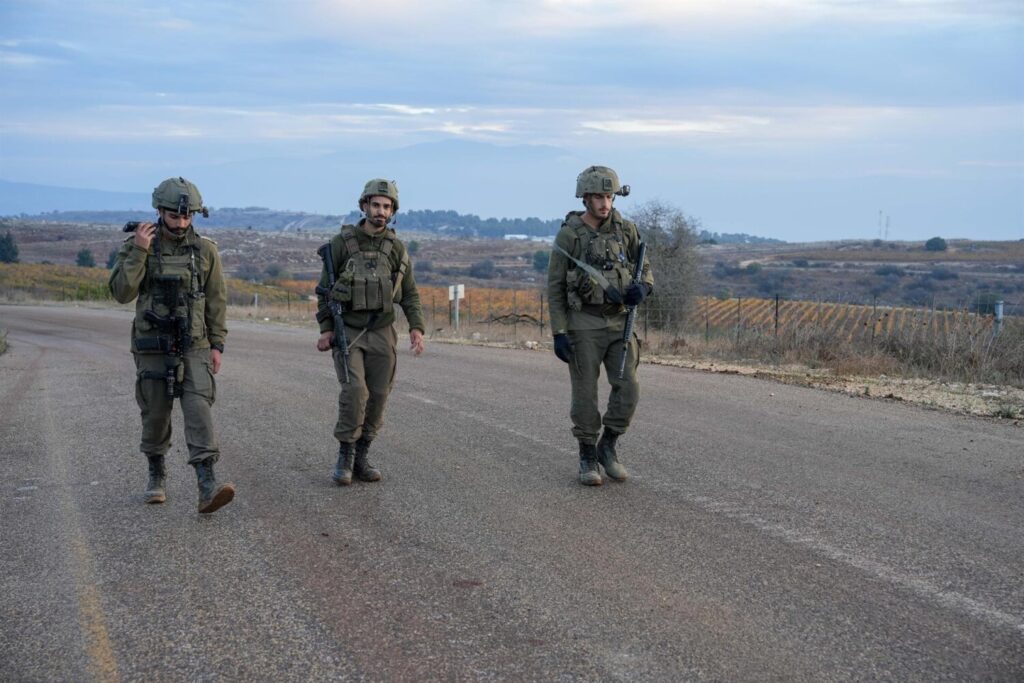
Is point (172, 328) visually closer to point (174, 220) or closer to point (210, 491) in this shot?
point (174, 220)

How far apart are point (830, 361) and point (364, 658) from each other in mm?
12933

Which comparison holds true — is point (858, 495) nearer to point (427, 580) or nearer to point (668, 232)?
point (427, 580)

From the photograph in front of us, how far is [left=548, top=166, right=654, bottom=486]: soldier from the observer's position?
290 inches

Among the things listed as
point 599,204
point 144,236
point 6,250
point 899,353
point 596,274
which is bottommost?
point 6,250

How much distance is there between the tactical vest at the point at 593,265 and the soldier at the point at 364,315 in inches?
45.1

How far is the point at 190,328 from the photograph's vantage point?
261 inches

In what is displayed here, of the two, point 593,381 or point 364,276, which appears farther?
point 593,381

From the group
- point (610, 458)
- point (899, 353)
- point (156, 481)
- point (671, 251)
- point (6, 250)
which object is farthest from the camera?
point (6, 250)

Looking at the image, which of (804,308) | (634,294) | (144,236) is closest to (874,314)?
(804,308)

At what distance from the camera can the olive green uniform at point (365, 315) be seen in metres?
7.33

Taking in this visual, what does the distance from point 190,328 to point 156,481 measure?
43.7 inches

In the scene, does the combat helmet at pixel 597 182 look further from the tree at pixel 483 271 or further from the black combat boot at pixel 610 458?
the tree at pixel 483 271

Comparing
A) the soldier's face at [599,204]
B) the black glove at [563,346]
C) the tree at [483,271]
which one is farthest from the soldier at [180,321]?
the tree at [483,271]

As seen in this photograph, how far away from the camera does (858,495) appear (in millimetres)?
7055
